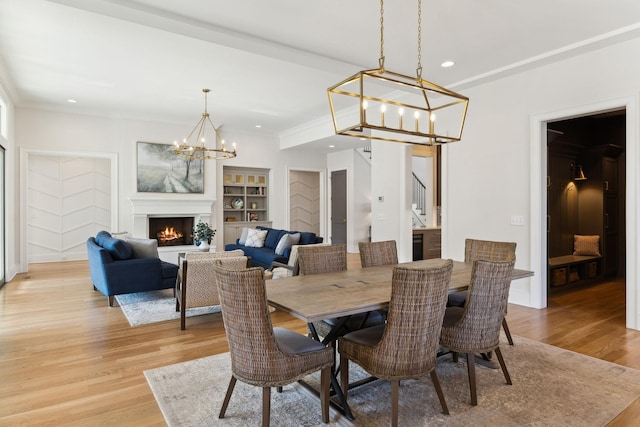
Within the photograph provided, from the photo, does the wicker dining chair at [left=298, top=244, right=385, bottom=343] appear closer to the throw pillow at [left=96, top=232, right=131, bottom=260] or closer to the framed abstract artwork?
the throw pillow at [left=96, top=232, right=131, bottom=260]

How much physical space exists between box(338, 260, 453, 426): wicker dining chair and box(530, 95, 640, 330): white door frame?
302 cm

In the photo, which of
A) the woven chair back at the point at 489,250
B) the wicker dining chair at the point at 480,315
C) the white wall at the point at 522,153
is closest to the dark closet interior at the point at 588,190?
the white wall at the point at 522,153

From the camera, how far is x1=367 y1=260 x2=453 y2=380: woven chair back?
77.7 inches

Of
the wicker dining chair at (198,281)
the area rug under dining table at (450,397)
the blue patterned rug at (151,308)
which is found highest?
the wicker dining chair at (198,281)

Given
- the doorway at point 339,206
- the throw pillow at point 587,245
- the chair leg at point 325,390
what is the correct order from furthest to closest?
the doorway at point 339,206
the throw pillow at point 587,245
the chair leg at point 325,390

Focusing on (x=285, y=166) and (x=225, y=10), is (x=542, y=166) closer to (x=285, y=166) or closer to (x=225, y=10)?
(x=225, y=10)

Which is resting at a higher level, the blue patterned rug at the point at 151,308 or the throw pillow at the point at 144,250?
the throw pillow at the point at 144,250

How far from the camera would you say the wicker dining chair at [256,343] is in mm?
1929

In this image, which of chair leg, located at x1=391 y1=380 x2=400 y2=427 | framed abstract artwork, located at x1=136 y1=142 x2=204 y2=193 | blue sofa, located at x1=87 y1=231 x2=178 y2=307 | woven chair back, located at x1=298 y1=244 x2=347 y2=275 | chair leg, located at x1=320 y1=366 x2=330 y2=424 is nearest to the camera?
chair leg, located at x1=391 y1=380 x2=400 y2=427

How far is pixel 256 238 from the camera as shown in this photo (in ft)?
23.7

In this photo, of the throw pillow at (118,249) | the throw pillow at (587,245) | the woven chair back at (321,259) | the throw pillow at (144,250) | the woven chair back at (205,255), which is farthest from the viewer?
the throw pillow at (587,245)

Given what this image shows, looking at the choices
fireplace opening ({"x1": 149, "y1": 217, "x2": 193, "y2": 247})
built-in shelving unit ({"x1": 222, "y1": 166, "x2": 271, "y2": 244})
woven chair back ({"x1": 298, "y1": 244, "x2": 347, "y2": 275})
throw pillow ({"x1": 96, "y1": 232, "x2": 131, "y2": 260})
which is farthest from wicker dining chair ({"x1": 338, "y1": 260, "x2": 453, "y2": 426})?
built-in shelving unit ({"x1": 222, "y1": 166, "x2": 271, "y2": 244})

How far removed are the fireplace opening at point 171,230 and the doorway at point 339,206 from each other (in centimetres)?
382

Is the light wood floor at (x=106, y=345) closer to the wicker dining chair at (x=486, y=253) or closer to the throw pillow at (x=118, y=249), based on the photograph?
the throw pillow at (x=118, y=249)
